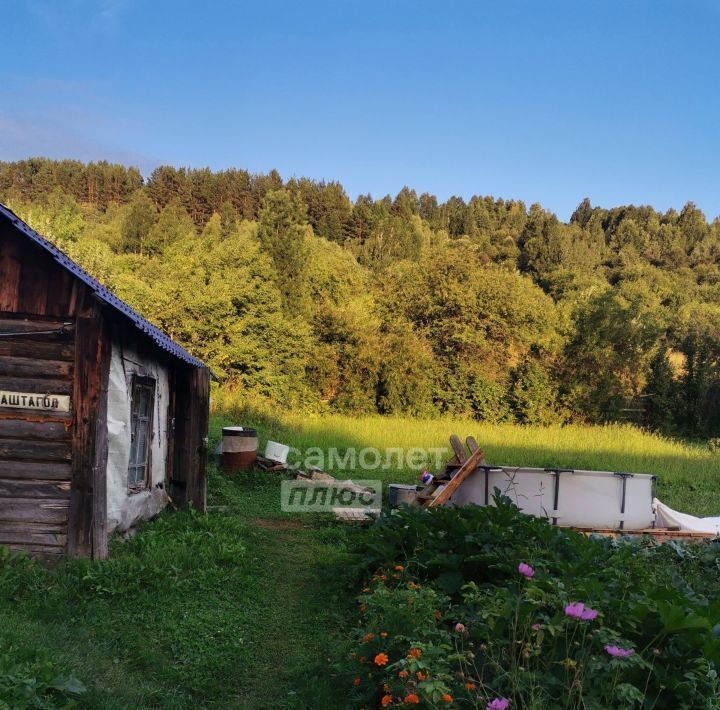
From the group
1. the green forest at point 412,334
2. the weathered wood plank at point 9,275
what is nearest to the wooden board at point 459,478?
the weathered wood plank at point 9,275

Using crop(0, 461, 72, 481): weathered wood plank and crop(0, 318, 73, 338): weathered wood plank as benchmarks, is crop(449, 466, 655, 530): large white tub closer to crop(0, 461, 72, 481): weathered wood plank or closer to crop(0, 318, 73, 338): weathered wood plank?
crop(0, 461, 72, 481): weathered wood plank

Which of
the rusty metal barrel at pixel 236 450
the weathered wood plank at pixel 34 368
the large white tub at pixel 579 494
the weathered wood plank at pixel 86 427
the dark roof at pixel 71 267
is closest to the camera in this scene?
the dark roof at pixel 71 267

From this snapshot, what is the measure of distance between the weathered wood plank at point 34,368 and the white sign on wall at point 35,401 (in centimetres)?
20

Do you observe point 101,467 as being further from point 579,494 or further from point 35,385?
point 579,494

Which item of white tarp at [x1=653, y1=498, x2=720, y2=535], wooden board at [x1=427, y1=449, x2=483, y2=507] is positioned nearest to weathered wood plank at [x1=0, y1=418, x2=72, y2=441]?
wooden board at [x1=427, y1=449, x2=483, y2=507]

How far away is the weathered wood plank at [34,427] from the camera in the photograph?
6832 mm

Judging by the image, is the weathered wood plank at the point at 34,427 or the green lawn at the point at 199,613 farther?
the weathered wood plank at the point at 34,427

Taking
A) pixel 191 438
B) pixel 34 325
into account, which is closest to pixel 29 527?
pixel 34 325

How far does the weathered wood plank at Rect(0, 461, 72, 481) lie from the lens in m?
6.79

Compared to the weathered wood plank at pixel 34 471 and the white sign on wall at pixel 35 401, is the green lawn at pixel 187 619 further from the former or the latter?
the white sign on wall at pixel 35 401

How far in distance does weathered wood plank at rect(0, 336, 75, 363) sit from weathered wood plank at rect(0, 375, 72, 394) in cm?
25

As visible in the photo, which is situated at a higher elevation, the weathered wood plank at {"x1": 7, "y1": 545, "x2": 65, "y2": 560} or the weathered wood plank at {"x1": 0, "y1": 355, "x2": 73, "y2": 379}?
the weathered wood plank at {"x1": 0, "y1": 355, "x2": 73, "y2": 379}

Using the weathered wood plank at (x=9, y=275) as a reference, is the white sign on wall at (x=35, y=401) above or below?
below

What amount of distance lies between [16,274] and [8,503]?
2414 millimetres
